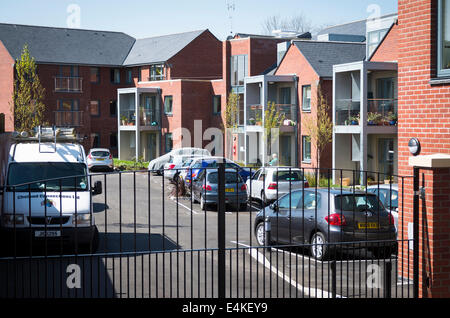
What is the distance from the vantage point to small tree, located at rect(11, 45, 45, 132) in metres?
49.0

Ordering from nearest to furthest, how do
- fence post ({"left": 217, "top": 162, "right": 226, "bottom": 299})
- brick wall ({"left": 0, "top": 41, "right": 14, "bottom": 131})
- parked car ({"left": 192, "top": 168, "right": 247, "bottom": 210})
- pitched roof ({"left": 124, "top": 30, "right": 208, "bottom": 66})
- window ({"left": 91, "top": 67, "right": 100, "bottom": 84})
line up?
1. fence post ({"left": 217, "top": 162, "right": 226, "bottom": 299})
2. parked car ({"left": 192, "top": 168, "right": 247, "bottom": 210})
3. brick wall ({"left": 0, "top": 41, "right": 14, "bottom": 131})
4. pitched roof ({"left": 124, "top": 30, "right": 208, "bottom": 66})
5. window ({"left": 91, "top": 67, "right": 100, "bottom": 84})

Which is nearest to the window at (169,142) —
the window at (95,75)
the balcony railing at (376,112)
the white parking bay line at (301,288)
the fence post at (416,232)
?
the window at (95,75)

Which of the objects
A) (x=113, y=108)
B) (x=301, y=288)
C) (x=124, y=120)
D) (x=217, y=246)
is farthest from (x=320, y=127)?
(x=113, y=108)

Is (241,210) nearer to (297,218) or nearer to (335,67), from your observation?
(297,218)

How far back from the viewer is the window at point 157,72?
176ft

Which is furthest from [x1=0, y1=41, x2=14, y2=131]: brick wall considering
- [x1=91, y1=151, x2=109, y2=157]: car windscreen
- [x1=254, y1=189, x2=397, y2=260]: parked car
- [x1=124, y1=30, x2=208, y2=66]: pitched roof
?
[x1=254, y1=189, x2=397, y2=260]: parked car

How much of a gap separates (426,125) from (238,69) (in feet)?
122

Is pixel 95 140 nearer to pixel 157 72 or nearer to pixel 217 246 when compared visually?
pixel 157 72

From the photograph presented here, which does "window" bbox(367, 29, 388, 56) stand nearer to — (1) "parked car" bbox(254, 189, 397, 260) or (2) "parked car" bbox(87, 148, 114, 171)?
(2) "parked car" bbox(87, 148, 114, 171)

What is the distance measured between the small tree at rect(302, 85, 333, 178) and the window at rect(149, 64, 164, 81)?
2001 centimetres

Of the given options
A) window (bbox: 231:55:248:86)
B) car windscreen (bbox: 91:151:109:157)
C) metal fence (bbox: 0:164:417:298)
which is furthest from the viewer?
window (bbox: 231:55:248:86)

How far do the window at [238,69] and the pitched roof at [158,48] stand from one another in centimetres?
794

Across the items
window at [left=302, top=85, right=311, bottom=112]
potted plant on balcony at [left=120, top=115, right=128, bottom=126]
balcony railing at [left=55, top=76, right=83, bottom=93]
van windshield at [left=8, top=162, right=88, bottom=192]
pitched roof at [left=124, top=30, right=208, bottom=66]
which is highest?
pitched roof at [left=124, top=30, right=208, bottom=66]

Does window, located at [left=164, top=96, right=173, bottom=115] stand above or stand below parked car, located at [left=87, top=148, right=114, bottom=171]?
above
